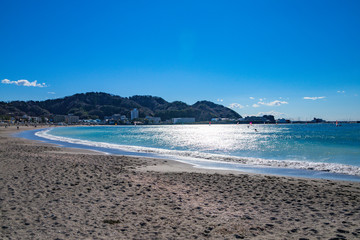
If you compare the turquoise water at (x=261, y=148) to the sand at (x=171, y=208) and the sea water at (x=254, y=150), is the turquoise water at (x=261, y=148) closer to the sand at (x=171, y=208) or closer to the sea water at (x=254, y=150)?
the sea water at (x=254, y=150)

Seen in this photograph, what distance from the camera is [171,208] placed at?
19.5ft

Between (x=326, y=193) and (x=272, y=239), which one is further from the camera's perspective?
(x=326, y=193)

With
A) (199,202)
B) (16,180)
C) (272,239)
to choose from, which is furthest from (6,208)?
(272,239)

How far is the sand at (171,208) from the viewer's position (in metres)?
4.57

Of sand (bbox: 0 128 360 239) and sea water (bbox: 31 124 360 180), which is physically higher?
sand (bbox: 0 128 360 239)

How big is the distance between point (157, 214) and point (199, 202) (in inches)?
56.5

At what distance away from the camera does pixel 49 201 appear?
6.15 m

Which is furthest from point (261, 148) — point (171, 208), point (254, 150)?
point (171, 208)

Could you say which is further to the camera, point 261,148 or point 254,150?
point 261,148

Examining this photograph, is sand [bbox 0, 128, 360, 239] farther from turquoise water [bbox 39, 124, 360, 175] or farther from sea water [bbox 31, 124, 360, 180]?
turquoise water [bbox 39, 124, 360, 175]

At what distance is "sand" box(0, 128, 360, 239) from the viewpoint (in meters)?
4.57

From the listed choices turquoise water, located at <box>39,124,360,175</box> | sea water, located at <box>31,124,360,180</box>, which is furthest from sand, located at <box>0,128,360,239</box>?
turquoise water, located at <box>39,124,360,175</box>

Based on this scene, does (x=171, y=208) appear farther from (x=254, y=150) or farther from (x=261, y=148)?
(x=261, y=148)

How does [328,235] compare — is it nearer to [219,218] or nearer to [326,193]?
[219,218]
